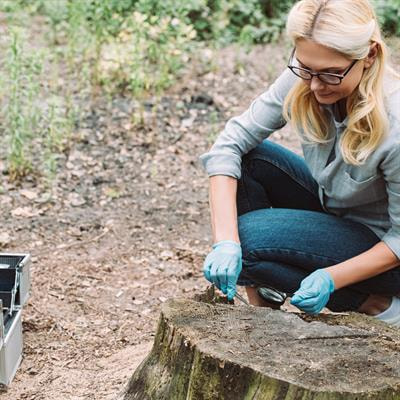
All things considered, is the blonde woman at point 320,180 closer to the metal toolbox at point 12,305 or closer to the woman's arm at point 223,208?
the woman's arm at point 223,208

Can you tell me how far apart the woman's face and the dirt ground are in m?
1.01

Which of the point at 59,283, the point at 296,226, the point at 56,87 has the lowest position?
the point at 59,283

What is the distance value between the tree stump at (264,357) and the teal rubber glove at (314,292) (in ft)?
0.18

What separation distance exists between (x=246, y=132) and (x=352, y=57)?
0.53 m

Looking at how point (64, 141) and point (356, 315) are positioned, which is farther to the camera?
point (64, 141)

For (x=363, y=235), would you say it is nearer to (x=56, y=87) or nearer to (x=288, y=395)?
(x=288, y=395)

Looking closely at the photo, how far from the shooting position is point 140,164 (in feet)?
12.9

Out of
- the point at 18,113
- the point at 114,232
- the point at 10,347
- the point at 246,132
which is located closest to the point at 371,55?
the point at 246,132

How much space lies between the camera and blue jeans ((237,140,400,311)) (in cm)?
232

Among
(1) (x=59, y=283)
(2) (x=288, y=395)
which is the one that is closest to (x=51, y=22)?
(1) (x=59, y=283)

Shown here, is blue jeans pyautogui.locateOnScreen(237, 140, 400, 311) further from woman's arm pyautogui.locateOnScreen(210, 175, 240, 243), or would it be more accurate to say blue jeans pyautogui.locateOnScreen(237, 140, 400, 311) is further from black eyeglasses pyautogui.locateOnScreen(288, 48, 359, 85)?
black eyeglasses pyautogui.locateOnScreen(288, 48, 359, 85)

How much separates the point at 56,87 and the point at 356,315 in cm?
282

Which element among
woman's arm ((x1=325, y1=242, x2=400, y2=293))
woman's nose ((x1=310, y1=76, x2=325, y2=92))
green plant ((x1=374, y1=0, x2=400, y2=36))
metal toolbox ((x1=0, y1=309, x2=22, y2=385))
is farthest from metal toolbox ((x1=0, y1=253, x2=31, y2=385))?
green plant ((x1=374, y1=0, x2=400, y2=36))

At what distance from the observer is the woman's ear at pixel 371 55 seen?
2029mm
